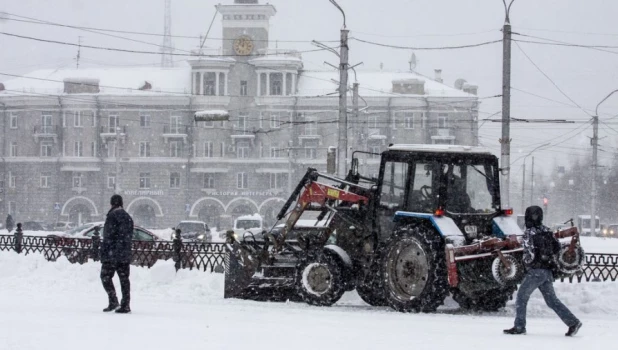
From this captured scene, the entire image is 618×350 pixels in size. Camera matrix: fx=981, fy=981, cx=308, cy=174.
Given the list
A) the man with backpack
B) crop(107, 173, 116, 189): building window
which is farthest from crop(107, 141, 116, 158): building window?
the man with backpack

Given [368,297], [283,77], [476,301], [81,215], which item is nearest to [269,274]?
[368,297]

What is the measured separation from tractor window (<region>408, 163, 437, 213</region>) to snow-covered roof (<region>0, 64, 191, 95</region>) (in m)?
67.0

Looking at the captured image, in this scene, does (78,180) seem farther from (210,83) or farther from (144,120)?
(210,83)

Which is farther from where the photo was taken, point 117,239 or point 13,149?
point 13,149

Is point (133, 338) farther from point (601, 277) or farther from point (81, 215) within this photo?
point (81, 215)

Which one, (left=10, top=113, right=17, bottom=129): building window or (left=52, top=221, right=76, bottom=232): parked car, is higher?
(left=10, top=113, right=17, bottom=129): building window

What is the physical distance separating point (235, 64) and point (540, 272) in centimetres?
7110

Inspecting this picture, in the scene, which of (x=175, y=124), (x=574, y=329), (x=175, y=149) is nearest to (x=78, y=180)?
(x=175, y=149)

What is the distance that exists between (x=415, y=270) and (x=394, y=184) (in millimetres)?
1693

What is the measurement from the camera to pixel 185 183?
83500 mm

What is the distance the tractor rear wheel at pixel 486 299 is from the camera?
1645 cm

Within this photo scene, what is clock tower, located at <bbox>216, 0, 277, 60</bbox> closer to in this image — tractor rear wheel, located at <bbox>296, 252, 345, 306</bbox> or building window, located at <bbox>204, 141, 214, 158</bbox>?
building window, located at <bbox>204, 141, 214, 158</bbox>

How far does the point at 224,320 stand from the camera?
45.5 ft

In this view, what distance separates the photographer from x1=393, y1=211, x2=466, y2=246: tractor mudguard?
51.2 feet
